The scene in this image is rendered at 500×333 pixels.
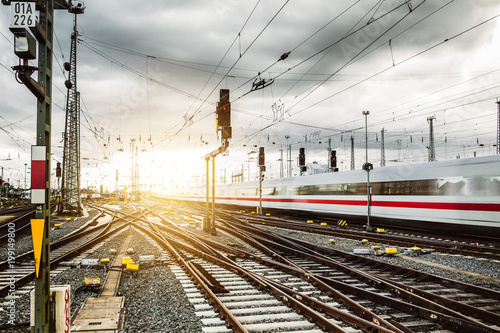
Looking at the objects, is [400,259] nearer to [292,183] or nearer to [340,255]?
[340,255]

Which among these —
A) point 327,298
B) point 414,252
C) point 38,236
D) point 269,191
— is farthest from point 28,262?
point 269,191

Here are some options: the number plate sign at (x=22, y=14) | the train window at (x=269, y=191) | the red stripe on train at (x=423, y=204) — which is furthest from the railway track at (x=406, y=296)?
the train window at (x=269, y=191)

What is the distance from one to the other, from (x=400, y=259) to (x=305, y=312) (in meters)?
5.89

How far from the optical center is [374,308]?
20.1ft

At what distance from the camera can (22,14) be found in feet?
12.1

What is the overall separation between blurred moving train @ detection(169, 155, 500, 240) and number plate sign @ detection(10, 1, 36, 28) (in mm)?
14737

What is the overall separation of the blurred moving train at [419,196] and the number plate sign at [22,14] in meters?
14.7

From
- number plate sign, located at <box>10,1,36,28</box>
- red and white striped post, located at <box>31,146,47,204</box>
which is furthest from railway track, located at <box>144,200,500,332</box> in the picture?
number plate sign, located at <box>10,1,36,28</box>

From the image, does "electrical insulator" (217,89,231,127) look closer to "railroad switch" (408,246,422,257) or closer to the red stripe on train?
the red stripe on train

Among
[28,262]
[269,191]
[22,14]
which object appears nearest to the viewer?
[22,14]

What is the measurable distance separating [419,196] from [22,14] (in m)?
16.5

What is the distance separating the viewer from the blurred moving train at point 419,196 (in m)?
13.2

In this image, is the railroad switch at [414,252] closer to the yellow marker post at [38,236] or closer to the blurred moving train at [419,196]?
the blurred moving train at [419,196]

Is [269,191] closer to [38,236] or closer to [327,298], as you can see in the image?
[327,298]
